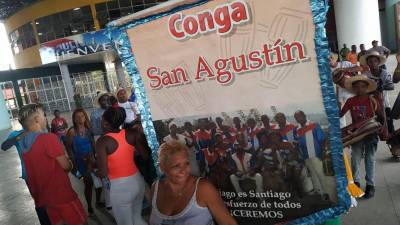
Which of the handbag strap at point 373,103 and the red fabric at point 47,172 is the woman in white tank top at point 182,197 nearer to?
the red fabric at point 47,172

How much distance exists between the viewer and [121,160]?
9.38 ft

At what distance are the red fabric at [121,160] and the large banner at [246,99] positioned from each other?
777 mm

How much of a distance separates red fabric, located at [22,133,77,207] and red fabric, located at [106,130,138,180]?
47 cm

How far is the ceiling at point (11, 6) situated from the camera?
25.5 metres

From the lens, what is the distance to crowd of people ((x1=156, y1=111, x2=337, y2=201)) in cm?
172

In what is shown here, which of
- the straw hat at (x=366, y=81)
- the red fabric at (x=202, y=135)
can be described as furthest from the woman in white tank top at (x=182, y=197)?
the straw hat at (x=366, y=81)

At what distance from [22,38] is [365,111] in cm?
2981

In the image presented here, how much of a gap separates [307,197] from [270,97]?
1.75 ft

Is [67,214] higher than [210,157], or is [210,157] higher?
[210,157]

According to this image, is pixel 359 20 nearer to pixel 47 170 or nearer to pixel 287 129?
pixel 47 170

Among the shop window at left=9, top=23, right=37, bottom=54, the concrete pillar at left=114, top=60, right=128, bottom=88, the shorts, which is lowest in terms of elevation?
the shorts

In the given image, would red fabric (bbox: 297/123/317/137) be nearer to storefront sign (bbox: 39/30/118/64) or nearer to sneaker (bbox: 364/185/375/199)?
sneaker (bbox: 364/185/375/199)

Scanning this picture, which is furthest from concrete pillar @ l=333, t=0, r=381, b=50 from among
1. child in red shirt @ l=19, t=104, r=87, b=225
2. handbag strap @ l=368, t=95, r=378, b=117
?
child in red shirt @ l=19, t=104, r=87, b=225

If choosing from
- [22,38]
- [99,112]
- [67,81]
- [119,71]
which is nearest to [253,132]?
[99,112]
